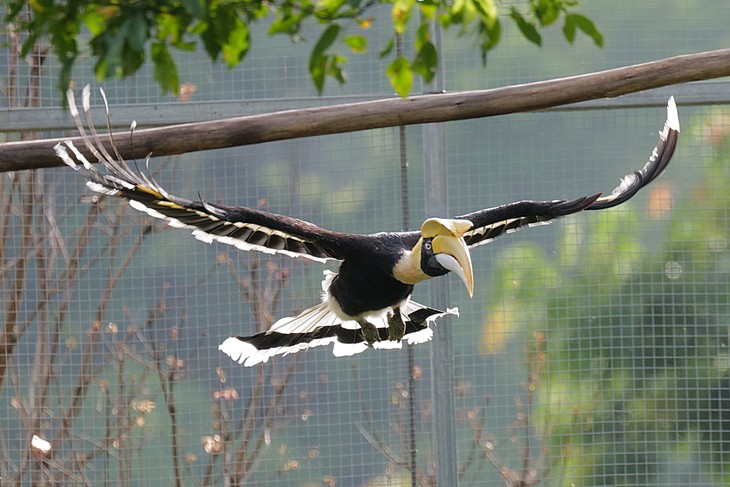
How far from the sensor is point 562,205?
9.50 feet

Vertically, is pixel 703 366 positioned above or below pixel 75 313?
below

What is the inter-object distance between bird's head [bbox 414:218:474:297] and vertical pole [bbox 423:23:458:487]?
76 centimetres

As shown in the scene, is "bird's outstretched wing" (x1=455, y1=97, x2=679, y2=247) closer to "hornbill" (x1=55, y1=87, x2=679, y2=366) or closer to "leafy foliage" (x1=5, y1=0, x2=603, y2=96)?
"hornbill" (x1=55, y1=87, x2=679, y2=366)

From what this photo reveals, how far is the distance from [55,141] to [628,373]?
2146 millimetres

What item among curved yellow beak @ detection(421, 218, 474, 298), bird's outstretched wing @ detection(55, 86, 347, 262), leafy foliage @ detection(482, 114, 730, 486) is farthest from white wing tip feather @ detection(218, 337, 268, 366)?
leafy foliage @ detection(482, 114, 730, 486)

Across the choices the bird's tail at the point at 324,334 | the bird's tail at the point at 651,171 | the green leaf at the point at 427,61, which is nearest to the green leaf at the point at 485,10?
the green leaf at the point at 427,61

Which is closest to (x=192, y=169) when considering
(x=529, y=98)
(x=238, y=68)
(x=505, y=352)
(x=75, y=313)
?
(x=238, y=68)

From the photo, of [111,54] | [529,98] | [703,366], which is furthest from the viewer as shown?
[703,366]

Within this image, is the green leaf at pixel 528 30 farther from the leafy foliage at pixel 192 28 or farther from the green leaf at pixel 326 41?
the green leaf at pixel 326 41

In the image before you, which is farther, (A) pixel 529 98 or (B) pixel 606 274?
(B) pixel 606 274

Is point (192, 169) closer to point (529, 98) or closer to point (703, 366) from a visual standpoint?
point (529, 98)

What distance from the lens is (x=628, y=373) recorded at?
3.82 m

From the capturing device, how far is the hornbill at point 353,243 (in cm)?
250

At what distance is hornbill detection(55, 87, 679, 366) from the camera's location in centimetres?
250
